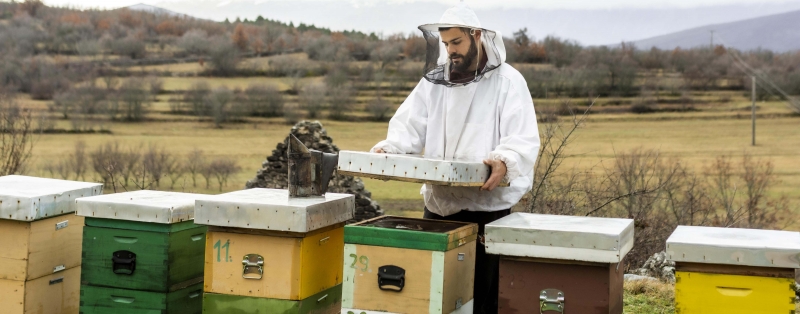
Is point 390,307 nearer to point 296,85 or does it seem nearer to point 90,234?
point 90,234

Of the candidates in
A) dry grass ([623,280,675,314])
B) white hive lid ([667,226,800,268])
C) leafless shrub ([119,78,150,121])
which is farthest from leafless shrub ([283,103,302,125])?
white hive lid ([667,226,800,268])

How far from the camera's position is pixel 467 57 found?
4.24 metres

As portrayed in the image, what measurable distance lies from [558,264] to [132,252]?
226 centimetres

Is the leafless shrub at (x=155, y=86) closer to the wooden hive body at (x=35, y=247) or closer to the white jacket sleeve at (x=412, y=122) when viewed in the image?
the wooden hive body at (x=35, y=247)

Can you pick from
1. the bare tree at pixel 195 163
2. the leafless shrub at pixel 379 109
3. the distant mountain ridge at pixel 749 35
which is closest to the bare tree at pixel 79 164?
the bare tree at pixel 195 163

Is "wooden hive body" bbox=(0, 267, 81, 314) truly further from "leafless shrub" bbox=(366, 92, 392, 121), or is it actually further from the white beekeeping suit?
"leafless shrub" bbox=(366, 92, 392, 121)

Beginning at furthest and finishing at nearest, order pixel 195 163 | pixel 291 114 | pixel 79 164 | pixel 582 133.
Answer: pixel 291 114
pixel 195 163
pixel 582 133
pixel 79 164

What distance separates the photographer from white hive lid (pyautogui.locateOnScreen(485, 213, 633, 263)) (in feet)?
11.4

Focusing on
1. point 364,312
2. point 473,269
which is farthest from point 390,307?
point 473,269

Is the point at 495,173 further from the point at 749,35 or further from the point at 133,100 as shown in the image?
the point at 749,35

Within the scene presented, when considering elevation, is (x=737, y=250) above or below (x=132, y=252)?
above

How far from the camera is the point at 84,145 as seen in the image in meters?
48.0

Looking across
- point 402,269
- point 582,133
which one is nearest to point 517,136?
point 402,269

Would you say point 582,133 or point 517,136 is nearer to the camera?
point 517,136
